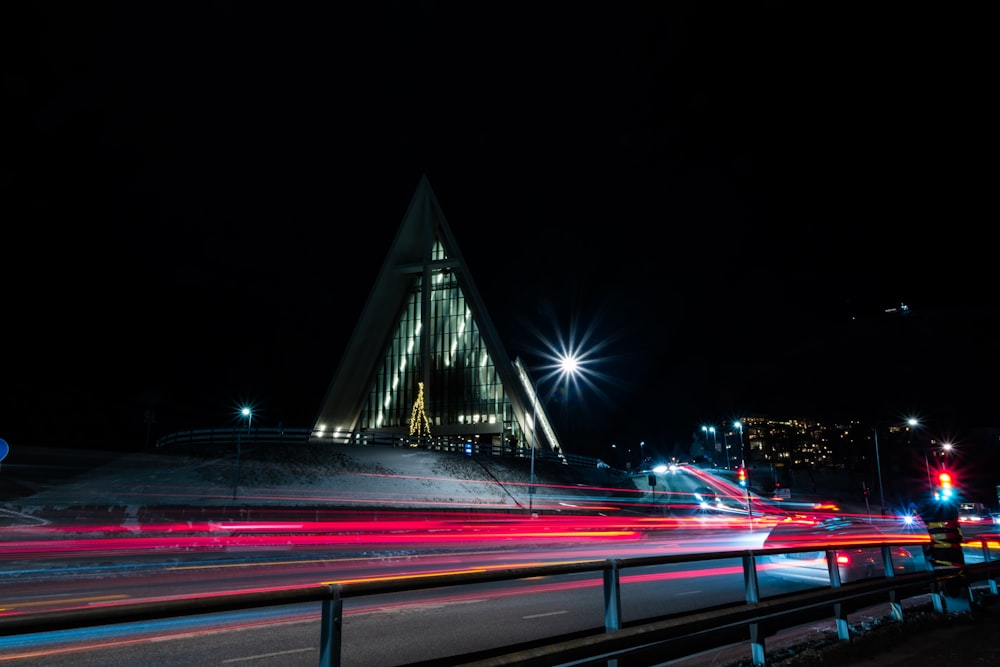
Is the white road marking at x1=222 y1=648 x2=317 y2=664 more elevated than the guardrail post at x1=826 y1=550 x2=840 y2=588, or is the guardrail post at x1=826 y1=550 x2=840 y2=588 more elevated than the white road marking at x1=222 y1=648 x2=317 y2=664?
the guardrail post at x1=826 y1=550 x2=840 y2=588

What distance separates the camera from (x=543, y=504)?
31656mm

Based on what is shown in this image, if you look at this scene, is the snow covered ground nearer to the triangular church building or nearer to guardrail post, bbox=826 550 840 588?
the triangular church building

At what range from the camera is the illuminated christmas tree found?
4703cm

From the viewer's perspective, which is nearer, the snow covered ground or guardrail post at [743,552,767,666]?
guardrail post at [743,552,767,666]

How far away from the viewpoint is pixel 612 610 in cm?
447

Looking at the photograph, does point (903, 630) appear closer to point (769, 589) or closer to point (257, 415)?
point (769, 589)

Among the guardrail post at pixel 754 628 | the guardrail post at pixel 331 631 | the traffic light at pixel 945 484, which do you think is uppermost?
the traffic light at pixel 945 484

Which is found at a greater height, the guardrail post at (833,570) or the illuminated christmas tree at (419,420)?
the illuminated christmas tree at (419,420)

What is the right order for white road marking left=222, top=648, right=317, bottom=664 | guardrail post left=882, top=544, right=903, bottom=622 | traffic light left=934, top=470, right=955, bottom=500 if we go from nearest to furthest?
1. white road marking left=222, top=648, right=317, bottom=664
2. guardrail post left=882, top=544, right=903, bottom=622
3. traffic light left=934, top=470, right=955, bottom=500

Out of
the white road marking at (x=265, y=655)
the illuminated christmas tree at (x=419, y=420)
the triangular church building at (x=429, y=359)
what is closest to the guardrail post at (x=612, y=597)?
the white road marking at (x=265, y=655)

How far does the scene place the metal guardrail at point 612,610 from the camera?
2.64 m

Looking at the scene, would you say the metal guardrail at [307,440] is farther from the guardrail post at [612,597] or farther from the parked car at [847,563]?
the guardrail post at [612,597]

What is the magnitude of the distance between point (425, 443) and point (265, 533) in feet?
67.4

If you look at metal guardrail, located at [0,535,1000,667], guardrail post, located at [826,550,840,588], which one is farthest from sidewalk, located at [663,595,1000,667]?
guardrail post, located at [826,550,840,588]
